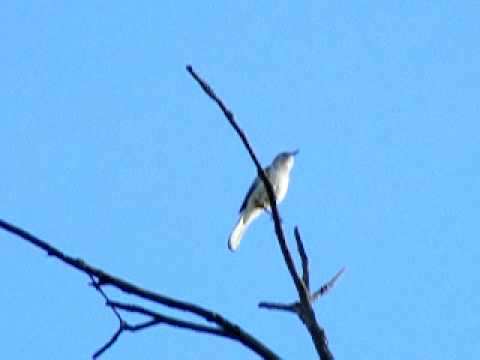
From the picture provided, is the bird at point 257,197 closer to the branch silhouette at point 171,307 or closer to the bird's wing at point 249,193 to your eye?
the bird's wing at point 249,193

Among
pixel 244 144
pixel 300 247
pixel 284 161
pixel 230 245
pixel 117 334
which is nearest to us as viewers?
pixel 117 334

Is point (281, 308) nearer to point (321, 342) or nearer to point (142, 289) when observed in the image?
point (321, 342)

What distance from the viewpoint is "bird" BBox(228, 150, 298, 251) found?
1234cm

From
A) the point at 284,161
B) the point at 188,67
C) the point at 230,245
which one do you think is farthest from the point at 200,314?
the point at 284,161

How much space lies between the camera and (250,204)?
1256cm

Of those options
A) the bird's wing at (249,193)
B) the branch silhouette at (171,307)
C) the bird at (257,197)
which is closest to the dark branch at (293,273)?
the branch silhouette at (171,307)

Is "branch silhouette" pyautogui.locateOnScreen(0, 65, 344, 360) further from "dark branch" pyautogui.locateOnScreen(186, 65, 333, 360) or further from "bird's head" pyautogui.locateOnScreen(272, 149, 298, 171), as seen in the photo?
"bird's head" pyautogui.locateOnScreen(272, 149, 298, 171)

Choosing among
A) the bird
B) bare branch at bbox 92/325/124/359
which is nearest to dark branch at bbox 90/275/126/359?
bare branch at bbox 92/325/124/359

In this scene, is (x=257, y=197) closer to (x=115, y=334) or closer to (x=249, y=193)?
(x=249, y=193)

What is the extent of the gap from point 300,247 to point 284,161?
10.2m

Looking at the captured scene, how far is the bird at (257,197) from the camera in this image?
1234cm

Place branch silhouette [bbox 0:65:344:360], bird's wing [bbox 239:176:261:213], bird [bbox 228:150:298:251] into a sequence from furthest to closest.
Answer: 1. bird's wing [bbox 239:176:261:213]
2. bird [bbox 228:150:298:251]
3. branch silhouette [bbox 0:65:344:360]

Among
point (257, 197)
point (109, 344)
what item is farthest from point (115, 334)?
point (257, 197)

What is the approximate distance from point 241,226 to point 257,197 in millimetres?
461
